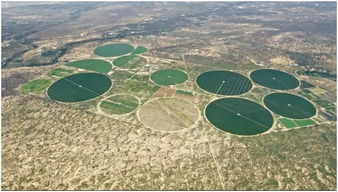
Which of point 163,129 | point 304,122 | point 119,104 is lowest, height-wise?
point 304,122

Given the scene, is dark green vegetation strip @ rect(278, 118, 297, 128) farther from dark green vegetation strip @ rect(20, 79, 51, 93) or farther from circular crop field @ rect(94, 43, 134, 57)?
circular crop field @ rect(94, 43, 134, 57)

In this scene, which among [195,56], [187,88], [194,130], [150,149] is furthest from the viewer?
[195,56]

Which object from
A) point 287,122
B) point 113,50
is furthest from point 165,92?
point 113,50

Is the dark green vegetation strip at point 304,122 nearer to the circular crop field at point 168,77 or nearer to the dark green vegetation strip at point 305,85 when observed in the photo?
the dark green vegetation strip at point 305,85

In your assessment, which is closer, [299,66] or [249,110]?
[249,110]

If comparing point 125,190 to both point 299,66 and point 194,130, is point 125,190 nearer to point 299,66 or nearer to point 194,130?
point 194,130

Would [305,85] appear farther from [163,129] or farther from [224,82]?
[163,129]

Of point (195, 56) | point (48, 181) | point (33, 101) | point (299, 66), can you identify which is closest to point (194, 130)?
point (48, 181)
